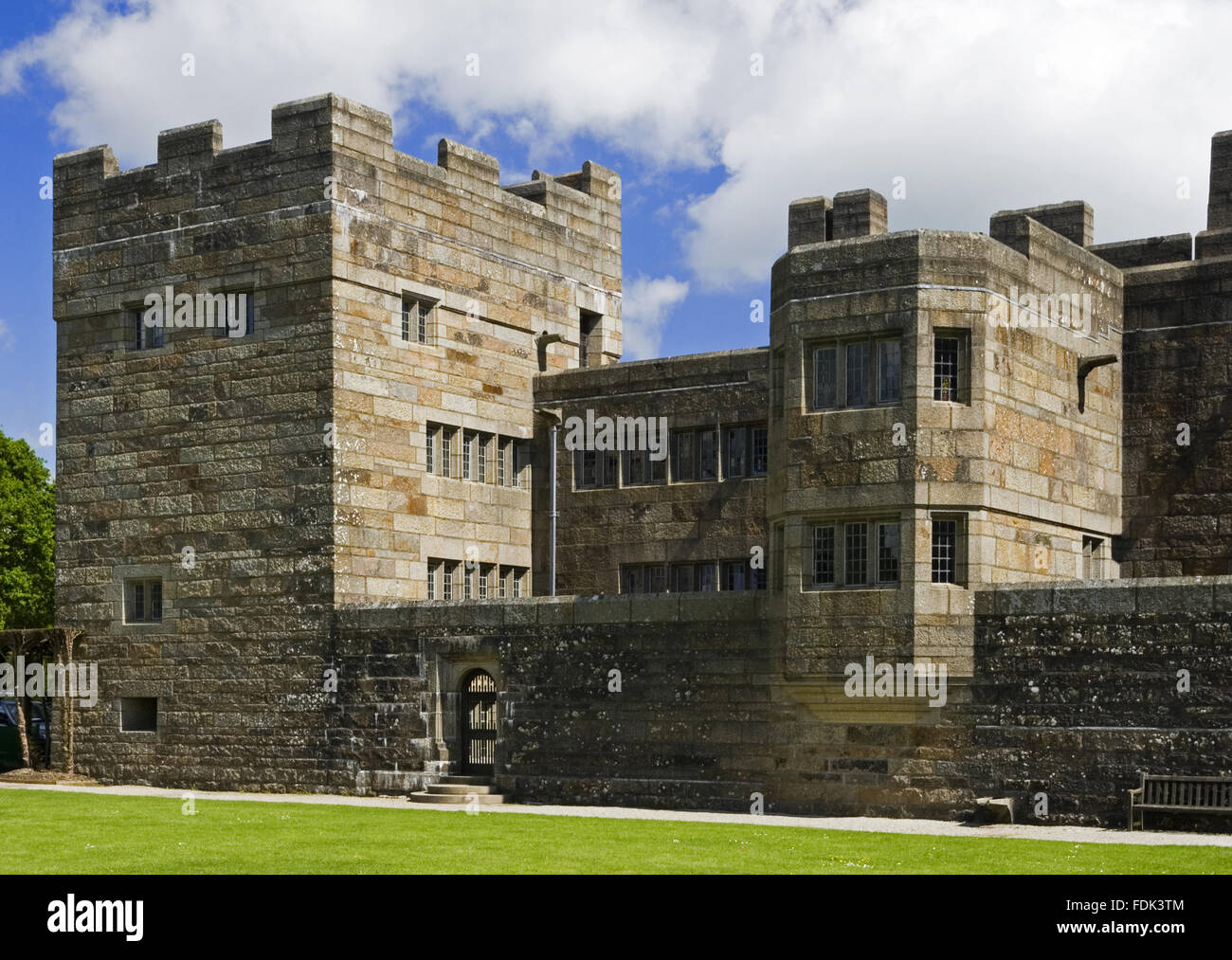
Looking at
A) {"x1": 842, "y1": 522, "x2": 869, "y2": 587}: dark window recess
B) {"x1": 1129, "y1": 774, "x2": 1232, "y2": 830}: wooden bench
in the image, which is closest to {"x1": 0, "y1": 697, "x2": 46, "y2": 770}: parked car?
{"x1": 842, "y1": 522, "x2": 869, "y2": 587}: dark window recess

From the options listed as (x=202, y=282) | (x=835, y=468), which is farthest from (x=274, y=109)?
(x=835, y=468)

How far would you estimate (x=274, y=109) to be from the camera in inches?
1204

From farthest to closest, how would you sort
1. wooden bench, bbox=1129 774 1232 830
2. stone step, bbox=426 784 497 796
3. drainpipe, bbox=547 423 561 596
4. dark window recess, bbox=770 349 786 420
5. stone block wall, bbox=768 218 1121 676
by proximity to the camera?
1. drainpipe, bbox=547 423 561 596
2. stone step, bbox=426 784 497 796
3. dark window recess, bbox=770 349 786 420
4. stone block wall, bbox=768 218 1121 676
5. wooden bench, bbox=1129 774 1232 830

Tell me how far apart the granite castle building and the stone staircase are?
7.3 inches

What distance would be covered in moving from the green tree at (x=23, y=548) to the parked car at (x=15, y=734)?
17.8m

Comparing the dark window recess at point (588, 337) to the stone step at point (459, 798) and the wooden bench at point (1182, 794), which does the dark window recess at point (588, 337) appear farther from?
the wooden bench at point (1182, 794)

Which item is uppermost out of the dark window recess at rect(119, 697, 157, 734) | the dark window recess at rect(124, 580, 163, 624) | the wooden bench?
the dark window recess at rect(124, 580, 163, 624)

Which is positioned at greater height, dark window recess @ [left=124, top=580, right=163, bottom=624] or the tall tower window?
the tall tower window

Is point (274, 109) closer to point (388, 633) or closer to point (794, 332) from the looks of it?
point (388, 633)

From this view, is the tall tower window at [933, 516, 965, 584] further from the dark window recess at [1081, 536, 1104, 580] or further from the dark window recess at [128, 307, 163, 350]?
the dark window recess at [128, 307, 163, 350]

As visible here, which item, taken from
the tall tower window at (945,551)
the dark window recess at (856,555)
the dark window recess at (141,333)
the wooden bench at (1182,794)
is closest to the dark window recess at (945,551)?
the tall tower window at (945,551)

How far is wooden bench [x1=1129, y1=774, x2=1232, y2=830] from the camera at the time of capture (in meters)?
21.8

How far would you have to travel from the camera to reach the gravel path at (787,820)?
2122 cm

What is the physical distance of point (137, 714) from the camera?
32031mm
